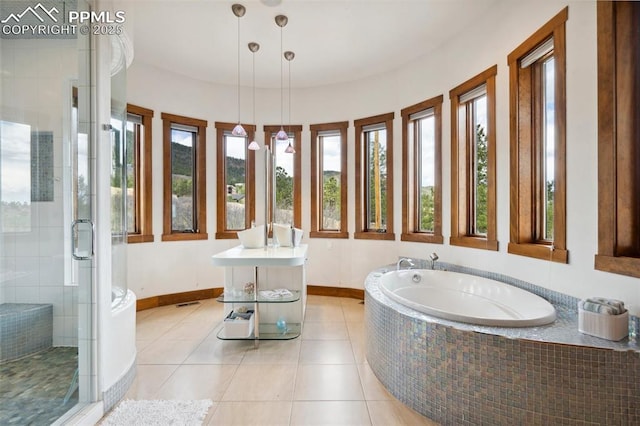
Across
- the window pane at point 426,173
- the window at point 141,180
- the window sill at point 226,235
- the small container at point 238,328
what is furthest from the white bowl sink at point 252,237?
the window pane at point 426,173

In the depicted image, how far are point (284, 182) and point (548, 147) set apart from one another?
3247 millimetres

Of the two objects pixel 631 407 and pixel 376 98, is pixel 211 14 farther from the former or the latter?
pixel 631 407

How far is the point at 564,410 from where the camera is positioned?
57.2 inches

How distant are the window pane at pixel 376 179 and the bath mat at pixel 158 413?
300 centimetres

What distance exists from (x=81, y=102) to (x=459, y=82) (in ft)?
10.6

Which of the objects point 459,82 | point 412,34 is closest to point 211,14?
point 412,34

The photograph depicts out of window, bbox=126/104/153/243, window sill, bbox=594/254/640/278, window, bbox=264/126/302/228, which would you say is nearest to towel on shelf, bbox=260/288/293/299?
window, bbox=264/126/302/228

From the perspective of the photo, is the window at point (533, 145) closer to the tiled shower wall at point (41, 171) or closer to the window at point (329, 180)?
the window at point (329, 180)

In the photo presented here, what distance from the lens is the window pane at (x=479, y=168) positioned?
123 inches

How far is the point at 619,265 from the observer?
171 centimetres

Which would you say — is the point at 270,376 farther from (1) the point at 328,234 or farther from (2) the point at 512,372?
(1) the point at 328,234

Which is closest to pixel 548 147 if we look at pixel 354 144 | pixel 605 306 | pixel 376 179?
pixel 605 306

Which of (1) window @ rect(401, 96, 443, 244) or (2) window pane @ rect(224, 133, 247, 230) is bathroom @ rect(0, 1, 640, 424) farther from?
(2) window pane @ rect(224, 133, 247, 230)

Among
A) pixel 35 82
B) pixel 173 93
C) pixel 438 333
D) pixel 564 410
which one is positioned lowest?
pixel 564 410
